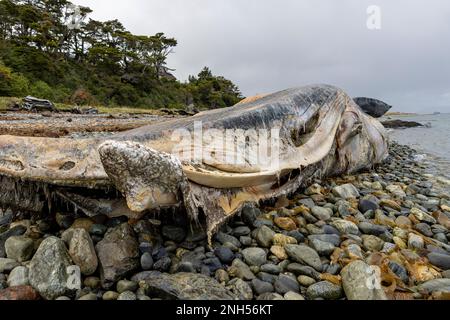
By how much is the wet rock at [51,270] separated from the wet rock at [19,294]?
0.03m

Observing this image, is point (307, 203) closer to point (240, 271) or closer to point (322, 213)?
point (322, 213)

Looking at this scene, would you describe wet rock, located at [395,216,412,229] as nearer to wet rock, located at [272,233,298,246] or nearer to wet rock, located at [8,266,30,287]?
wet rock, located at [272,233,298,246]

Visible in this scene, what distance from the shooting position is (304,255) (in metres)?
1.94

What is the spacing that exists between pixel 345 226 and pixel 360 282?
0.79 meters

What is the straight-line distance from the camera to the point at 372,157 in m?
4.43

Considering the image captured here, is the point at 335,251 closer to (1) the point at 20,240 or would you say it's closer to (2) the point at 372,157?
(1) the point at 20,240

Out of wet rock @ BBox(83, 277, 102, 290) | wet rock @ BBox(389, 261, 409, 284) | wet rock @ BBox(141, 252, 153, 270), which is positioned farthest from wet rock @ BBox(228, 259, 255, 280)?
wet rock @ BBox(389, 261, 409, 284)

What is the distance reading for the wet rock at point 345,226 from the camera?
7.66 ft

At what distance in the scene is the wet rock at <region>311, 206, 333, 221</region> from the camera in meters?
2.53

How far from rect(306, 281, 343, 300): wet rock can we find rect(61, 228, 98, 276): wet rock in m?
1.24

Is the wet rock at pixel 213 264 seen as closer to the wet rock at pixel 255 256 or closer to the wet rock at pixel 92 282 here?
the wet rock at pixel 255 256

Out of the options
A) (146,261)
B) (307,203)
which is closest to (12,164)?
(146,261)

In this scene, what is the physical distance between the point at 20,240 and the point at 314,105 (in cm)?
291

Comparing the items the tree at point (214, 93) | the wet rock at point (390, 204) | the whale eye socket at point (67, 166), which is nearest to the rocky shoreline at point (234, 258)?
the wet rock at point (390, 204)
